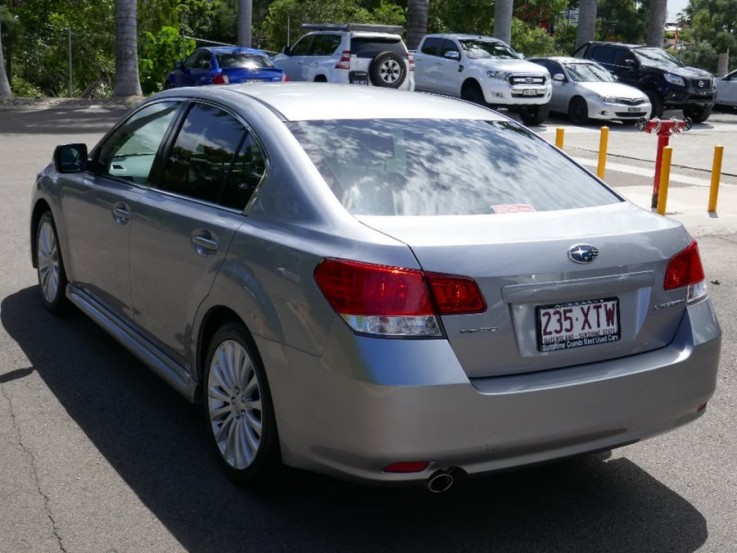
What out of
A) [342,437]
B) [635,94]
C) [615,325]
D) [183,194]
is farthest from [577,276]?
[635,94]

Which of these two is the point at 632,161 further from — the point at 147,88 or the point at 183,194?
the point at 147,88

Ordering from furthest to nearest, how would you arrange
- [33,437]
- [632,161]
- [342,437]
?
1. [632,161]
2. [33,437]
3. [342,437]

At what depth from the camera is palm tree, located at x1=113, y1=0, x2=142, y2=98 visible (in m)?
24.8

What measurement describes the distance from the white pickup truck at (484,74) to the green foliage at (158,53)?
37.7ft

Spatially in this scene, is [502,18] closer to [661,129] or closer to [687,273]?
[661,129]

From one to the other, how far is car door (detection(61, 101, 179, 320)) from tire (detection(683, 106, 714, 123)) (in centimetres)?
2188

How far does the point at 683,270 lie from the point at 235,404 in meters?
1.89

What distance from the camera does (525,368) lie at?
12.6 feet

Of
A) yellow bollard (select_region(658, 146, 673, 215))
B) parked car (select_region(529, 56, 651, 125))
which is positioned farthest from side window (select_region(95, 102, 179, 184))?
parked car (select_region(529, 56, 651, 125))

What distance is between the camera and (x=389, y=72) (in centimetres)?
2370

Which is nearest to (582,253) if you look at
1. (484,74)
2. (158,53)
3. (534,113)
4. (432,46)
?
(484,74)

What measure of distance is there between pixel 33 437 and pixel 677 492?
2.90 m

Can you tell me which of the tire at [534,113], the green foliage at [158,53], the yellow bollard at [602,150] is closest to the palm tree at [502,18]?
the tire at [534,113]

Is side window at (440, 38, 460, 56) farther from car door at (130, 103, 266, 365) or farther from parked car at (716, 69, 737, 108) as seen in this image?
car door at (130, 103, 266, 365)
